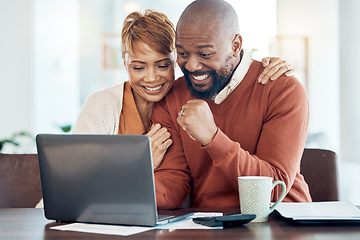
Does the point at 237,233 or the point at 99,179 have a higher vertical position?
the point at 99,179

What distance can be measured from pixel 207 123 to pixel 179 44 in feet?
1.37

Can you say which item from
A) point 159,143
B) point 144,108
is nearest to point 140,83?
point 144,108

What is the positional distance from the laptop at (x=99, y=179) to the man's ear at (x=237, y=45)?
0.75 m

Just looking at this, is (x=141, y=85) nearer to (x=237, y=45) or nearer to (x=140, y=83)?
(x=140, y=83)

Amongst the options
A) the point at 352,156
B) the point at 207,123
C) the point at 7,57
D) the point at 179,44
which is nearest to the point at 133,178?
the point at 207,123

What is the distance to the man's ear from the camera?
1807 millimetres

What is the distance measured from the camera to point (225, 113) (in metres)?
1.81

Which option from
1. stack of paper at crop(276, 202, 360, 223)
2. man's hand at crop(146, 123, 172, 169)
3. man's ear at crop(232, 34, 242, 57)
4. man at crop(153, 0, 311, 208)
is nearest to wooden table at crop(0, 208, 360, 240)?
stack of paper at crop(276, 202, 360, 223)

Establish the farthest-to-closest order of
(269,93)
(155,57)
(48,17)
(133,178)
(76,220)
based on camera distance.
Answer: (48,17) < (155,57) < (269,93) < (76,220) < (133,178)

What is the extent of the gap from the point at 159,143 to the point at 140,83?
0.87ft

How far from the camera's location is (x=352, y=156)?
441 centimetres

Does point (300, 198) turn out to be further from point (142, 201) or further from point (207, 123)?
point (142, 201)

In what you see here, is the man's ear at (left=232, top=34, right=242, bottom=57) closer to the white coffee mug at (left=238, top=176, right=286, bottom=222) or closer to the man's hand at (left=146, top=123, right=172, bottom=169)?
the man's hand at (left=146, top=123, right=172, bottom=169)

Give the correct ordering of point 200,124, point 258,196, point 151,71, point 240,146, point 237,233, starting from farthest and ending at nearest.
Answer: point 151,71
point 240,146
point 200,124
point 258,196
point 237,233
